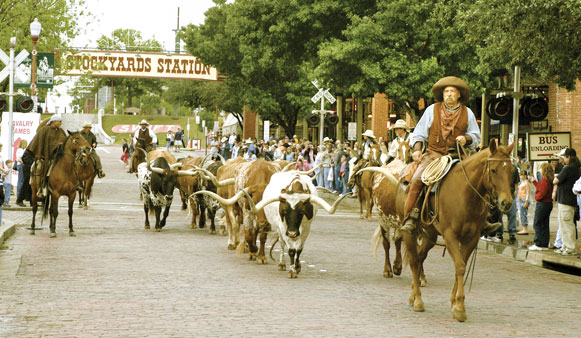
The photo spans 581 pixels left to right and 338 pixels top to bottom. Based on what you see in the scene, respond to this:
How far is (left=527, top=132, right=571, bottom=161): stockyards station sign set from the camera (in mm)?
19250

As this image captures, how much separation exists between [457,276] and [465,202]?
0.84 metres

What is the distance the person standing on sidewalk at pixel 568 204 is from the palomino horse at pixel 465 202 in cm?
723

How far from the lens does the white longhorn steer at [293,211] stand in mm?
13438

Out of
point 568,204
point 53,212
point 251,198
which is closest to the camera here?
point 251,198

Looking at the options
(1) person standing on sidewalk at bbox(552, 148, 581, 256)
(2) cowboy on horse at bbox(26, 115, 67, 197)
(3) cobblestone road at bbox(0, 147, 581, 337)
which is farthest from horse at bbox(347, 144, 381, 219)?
(2) cowboy on horse at bbox(26, 115, 67, 197)

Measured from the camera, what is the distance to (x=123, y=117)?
109625 mm

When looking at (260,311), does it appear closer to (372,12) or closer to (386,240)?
(386,240)

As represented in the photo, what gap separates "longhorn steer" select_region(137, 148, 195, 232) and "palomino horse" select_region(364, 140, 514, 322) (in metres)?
10.6

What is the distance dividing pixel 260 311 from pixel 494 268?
660 cm

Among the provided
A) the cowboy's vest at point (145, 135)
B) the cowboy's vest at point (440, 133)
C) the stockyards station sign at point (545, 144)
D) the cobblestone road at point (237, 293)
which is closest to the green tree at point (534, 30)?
the stockyards station sign at point (545, 144)

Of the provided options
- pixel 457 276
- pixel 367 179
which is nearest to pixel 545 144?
pixel 367 179

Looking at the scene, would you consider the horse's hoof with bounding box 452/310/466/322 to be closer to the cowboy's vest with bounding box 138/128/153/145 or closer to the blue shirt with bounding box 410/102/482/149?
the blue shirt with bounding box 410/102/482/149

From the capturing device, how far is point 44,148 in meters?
19.2

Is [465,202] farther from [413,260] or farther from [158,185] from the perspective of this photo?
[158,185]
